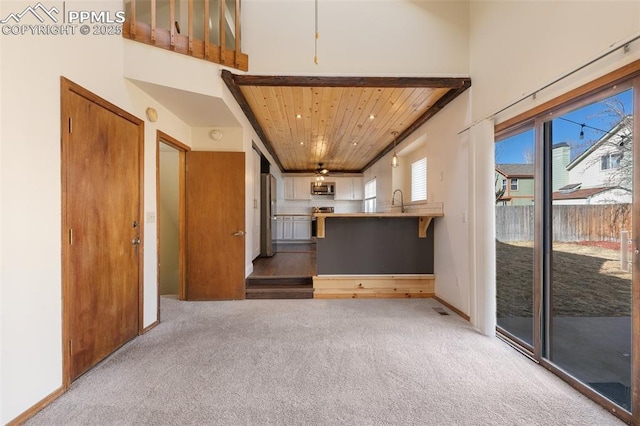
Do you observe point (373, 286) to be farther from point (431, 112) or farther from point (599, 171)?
point (599, 171)

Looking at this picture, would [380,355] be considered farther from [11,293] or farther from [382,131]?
[382,131]

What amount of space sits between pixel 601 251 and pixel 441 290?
81.1 inches

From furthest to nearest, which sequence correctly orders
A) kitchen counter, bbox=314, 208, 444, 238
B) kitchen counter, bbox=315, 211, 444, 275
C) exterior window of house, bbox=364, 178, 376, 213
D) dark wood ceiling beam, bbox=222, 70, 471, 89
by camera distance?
exterior window of house, bbox=364, 178, 376, 213
kitchen counter, bbox=315, 211, 444, 275
kitchen counter, bbox=314, 208, 444, 238
dark wood ceiling beam, bbox=222, 70, 471, 89

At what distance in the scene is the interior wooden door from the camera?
3.70 m

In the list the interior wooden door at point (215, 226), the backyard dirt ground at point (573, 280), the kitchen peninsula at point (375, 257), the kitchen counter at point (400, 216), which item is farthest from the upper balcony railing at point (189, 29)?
the backyard dirt ground at point (573, 280)

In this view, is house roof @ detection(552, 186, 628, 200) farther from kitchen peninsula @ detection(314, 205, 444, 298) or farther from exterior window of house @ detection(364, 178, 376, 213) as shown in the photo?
exterior window of house @ detection(364, 178, 376, 213)

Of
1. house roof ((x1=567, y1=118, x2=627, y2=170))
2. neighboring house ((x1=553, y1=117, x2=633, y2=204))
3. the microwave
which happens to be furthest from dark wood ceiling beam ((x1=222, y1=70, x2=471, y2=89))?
the microwave

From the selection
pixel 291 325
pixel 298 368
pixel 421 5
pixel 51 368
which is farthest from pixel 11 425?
pixel 421 5

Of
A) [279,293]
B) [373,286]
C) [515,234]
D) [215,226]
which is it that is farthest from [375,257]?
[215,226]

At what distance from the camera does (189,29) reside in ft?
8.54

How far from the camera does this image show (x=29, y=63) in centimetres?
164

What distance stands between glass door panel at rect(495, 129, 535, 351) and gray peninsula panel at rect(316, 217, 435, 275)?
1.21 metres

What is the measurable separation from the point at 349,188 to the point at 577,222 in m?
6.88

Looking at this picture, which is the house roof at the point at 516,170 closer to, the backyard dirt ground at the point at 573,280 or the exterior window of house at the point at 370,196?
the backyard dirt ground at the point at 573,280
